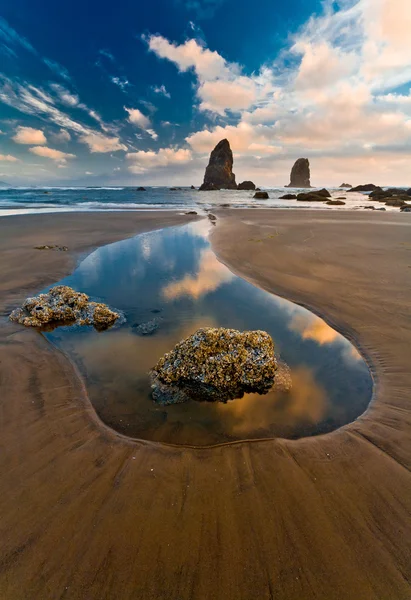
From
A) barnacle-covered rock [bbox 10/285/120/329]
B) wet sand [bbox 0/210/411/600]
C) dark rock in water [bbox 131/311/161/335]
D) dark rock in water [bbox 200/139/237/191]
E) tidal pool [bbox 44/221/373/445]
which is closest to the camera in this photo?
wet sand [bbox 0/210/411/600]

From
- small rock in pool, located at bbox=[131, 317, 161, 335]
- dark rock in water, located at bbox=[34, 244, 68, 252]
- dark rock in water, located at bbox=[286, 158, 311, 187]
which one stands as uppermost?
dark rock in water, located at bbox=[286, 158, 311, 187]

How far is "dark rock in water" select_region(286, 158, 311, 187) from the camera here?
190250 millimetres

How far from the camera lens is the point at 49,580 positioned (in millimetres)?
2219

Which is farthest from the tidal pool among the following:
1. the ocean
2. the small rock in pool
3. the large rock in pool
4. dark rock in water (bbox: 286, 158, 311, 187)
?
dark rock in water (bbox: 286, 158, 311, 187)

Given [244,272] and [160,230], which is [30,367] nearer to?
[244,272]

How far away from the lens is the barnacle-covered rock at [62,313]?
6766 millimetres

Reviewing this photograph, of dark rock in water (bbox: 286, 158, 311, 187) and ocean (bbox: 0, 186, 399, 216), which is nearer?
ocean (bbox: 0, 186, 399, 216)

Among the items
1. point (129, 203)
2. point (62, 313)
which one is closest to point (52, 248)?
point (62, 313)

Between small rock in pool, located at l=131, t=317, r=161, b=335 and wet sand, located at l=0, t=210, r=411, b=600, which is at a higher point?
wet sand, located at l=0, t=210, r=411, b=600

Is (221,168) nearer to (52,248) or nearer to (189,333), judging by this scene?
(52,248)

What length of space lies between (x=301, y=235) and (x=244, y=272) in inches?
342

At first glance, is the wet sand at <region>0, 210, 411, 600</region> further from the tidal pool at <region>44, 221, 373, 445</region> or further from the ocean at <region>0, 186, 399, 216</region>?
the ocean at <region>0, 186, 399, 216</region>

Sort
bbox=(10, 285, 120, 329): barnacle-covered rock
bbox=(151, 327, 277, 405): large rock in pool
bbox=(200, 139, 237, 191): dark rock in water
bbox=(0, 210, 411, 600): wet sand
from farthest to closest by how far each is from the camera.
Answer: bbox=(200, 139, 237, 191): dark rock in water → bbox=(10, 285, 120, 329): barnacle-covered rock → bbox=(151, 327, 277, 405): large rock in pool → bbox=(0, 210, 411, 600): wet sand

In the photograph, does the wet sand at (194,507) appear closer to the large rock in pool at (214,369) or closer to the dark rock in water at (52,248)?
the large rock in pool at (214,369)
